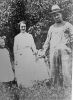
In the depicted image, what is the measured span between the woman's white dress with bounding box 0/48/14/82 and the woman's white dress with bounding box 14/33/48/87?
42 mm

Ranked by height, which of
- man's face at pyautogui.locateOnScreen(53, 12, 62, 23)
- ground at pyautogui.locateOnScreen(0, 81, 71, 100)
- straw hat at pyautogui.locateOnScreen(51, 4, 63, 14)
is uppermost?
straw hat at pyautogui.locateOnScreen(51, 4, 63, 14)

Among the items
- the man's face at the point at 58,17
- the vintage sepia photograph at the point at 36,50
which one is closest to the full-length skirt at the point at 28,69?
the vintage sepia photograph at the point at 36,50

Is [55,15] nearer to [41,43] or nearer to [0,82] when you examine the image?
[41,43]

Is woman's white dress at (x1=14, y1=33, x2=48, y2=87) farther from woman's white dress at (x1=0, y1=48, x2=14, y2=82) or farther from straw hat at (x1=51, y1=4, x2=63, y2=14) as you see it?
straw hat at (x1=51, y1=4, x2=63, y2=14)

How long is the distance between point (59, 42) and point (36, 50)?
137 mm

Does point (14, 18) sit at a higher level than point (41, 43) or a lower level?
higher

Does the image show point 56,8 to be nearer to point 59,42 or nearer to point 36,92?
point 59,42

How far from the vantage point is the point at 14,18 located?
146cm

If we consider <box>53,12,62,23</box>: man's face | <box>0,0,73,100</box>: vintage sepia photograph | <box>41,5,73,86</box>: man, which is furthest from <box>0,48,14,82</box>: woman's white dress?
<box>53,12,62,23</box>: man's face

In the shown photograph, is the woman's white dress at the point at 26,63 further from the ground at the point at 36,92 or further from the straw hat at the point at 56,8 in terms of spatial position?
the straw hat at the point at 56,8

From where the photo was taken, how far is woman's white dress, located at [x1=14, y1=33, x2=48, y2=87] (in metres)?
1.41

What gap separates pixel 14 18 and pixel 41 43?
0.71 ft

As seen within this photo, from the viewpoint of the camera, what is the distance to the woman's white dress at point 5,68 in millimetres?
1450

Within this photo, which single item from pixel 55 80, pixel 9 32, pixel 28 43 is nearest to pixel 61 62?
pixel 55 80
